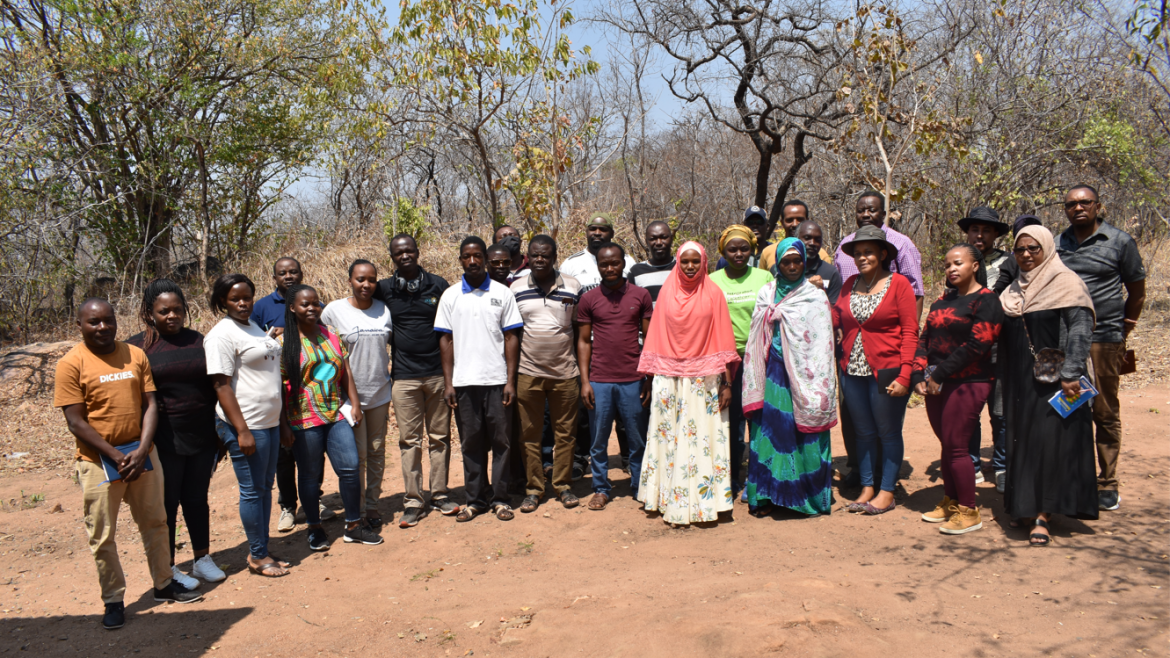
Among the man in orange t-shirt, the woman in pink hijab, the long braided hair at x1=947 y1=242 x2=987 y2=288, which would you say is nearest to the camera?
the man in orange t-shirt

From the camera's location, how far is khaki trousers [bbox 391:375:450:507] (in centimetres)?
494

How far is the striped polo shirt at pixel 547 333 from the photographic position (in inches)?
195

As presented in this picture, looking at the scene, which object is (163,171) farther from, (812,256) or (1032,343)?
(1032,343)

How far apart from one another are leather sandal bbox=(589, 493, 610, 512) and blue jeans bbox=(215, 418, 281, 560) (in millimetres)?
2134

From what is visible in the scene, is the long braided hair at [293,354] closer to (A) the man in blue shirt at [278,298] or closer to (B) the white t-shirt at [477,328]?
(A) the man in blue shirt at [278,298]

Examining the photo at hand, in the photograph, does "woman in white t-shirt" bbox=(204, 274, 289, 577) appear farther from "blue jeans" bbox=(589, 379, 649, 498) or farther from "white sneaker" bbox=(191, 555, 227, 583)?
"blue jeans" bbox=(589, 379, 649, 498)

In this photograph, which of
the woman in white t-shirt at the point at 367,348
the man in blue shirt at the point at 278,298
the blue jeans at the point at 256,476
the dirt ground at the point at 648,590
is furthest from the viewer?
the man in blue shirt at the point at 278,298

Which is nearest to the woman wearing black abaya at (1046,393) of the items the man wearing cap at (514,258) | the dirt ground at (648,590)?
the dirt ground at (648,590)

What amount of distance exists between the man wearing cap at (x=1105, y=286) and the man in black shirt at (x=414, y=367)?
416cm

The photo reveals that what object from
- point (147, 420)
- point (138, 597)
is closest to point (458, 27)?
point (147, 420)

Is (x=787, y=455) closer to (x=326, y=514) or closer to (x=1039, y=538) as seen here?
(x=1039, y=538)

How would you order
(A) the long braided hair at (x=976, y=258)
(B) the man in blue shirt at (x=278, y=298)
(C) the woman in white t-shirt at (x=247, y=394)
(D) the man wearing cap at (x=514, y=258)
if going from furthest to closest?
(D) the man wearing cap at (x=514, y=258) → (B) the man in blue shirt at (x=278, y=298) → (A) the long braided hair at (x=976, y=258) → (C) the woman in white t-shirt at (x=247, y=394)

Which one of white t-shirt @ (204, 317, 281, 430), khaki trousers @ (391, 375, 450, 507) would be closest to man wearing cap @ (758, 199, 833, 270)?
khaki trousers @ (391, 375, 450, 507)

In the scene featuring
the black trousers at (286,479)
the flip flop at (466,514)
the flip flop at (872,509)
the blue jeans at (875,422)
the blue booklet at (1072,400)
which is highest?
the blue booklet at (1072,400)
